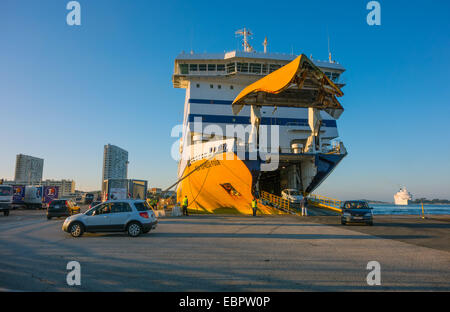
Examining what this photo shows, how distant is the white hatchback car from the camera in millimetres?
9664

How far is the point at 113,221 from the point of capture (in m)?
9.68

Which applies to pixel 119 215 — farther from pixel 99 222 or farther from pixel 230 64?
pixel 230 64

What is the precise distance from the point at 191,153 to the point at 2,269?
16432 mm

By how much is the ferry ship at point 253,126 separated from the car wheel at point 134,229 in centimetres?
766

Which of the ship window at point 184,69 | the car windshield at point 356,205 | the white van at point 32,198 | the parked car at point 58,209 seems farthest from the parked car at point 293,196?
the white van at point 32,198

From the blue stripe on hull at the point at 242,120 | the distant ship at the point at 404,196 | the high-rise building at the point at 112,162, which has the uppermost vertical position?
the high-rise building at the point at 112,162

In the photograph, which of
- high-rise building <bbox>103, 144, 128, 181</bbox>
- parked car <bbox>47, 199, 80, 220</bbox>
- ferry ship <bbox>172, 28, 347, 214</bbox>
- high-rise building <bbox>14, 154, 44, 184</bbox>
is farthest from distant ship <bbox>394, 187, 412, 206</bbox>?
high-rise building <bbox>14, 154, 44, 184</bbox>

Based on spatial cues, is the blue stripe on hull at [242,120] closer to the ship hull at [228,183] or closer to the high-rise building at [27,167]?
the ship hull at [228,183]

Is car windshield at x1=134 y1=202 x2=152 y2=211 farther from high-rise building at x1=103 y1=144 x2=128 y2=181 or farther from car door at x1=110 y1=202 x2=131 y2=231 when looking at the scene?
high-rise building at x1=103 y1=144 x2=128 y2=181

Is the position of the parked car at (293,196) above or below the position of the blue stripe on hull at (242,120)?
below

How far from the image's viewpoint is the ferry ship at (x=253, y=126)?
16750 millimetres

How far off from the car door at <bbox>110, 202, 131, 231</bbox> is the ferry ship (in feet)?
24.4

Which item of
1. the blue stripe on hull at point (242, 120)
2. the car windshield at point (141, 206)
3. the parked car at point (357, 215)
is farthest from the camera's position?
the blue stripe on hull at point (242, 120)
